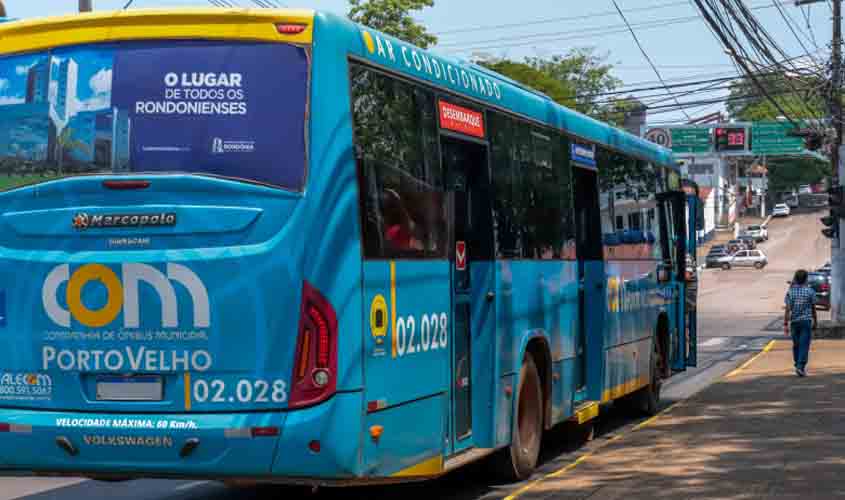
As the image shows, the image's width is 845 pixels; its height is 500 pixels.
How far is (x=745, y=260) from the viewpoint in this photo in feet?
286

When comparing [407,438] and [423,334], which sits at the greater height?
[423,334]

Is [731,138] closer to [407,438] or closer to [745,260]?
[745,260]

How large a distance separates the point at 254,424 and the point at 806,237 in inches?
4341

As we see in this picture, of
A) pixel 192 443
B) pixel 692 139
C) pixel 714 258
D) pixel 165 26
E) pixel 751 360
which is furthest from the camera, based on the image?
pixel 714 258

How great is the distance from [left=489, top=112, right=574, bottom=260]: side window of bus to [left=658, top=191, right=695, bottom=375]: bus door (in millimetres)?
5099

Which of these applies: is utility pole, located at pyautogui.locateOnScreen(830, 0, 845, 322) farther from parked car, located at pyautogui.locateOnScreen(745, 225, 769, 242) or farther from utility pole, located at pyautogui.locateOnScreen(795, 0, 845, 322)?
parked car, located at pyautogui.locateOnScreen(745, 225, 769, 242)

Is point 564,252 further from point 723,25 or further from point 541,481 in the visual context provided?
point 723,25

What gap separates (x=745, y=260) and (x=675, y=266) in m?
71.0

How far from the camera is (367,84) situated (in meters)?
8.07

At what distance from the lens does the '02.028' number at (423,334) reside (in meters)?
8.21

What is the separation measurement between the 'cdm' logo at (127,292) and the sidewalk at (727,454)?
3.74 m

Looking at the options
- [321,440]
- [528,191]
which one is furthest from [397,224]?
[528,191]

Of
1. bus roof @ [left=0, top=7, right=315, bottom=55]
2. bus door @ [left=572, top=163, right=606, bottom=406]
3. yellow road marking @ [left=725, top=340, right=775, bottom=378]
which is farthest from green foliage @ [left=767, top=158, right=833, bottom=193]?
bus roof @ [left=0, top=7, right=315, bottom=55]

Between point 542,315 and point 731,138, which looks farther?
point 731,138
